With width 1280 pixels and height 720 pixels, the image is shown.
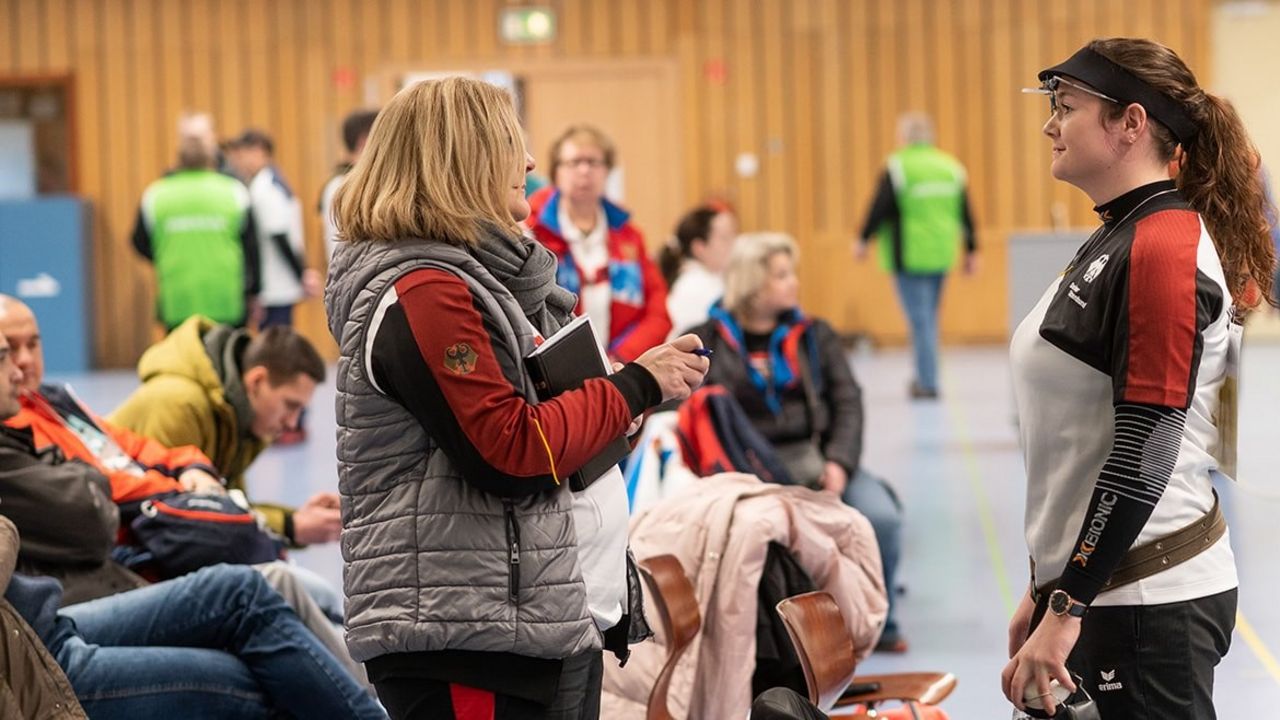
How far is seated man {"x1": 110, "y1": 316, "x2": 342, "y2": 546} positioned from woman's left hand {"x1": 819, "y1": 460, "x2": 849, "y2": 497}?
1.58 m

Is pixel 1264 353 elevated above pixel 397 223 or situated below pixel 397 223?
below

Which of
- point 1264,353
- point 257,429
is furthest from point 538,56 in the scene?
point 257,429

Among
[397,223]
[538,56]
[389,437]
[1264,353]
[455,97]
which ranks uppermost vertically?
[538,56]

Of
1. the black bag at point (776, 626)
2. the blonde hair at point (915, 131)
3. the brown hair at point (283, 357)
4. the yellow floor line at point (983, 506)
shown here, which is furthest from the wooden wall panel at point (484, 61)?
the black bag at point (776, 626)

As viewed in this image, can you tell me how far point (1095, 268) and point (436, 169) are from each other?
33.9 inches

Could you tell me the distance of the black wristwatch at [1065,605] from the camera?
2045mm

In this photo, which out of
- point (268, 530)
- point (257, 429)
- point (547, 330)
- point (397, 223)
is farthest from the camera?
point (257, 429)

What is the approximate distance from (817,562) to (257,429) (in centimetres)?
158

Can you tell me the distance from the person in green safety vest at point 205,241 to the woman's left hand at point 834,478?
5190mm

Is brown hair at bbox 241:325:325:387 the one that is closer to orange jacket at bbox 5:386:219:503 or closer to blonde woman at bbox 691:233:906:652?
orange jacket at bbox 5:386:219:503

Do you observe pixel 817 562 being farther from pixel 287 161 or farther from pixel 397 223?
pixel 287 161

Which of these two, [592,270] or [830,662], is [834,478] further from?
[830,662]

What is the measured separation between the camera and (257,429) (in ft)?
14.2

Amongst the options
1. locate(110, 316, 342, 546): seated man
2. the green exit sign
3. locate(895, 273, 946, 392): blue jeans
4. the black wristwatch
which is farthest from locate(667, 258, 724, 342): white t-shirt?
the green exit sign
